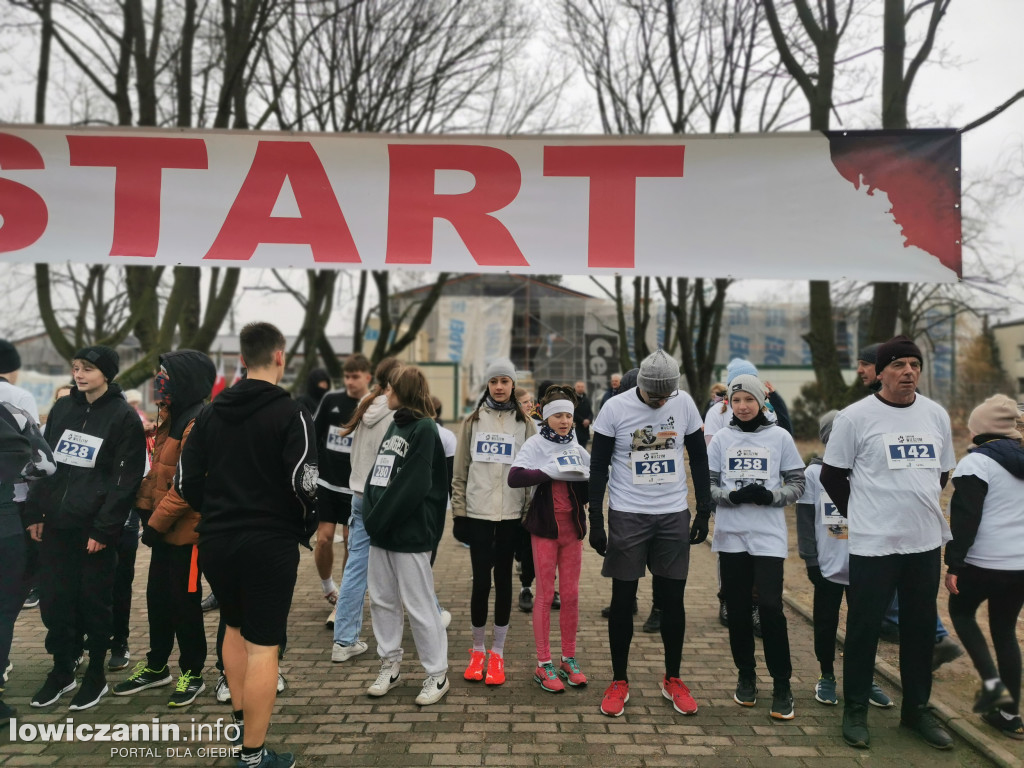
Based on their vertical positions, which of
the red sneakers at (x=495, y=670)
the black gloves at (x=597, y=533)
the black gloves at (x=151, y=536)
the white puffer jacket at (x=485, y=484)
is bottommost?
the red sneakers at (x=495, y=670)

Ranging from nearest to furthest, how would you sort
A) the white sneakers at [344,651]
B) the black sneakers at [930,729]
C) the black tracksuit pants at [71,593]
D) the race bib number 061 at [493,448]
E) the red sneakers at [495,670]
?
the black sneakers at [930,729] → the black tracksuit pants at [71,593] → the red sneakers at [495,670] → the race bib number 061 at [493,448] → the white sneakers at [344,651]

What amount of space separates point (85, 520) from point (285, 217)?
7.64 ft

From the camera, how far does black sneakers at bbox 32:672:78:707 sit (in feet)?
13.4

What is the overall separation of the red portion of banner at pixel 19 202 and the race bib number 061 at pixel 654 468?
4.41m

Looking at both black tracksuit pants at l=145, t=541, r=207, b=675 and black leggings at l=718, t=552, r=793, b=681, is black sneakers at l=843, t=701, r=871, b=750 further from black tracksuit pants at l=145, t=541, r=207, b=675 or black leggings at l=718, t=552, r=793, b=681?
black tracksuit pants at l=145, t=541, r=207, b=675

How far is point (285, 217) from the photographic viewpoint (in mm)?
5039

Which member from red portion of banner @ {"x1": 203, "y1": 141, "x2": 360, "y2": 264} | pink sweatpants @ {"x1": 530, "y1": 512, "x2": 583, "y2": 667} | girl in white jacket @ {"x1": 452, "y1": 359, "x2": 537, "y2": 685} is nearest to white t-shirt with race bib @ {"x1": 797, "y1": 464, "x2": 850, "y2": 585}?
pink sweatpants @ {"x1": 530, "y1": 512, "x2": 583, "y2": 667}

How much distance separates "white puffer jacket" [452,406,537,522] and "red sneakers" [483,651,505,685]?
0.87 metres

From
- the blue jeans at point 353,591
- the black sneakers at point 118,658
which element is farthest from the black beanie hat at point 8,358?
the blue jeans at point 353,591

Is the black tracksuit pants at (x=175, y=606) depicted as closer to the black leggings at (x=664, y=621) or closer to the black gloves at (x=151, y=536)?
the black gloves at (x=151, y=536)

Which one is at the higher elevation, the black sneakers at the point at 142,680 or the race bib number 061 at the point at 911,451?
the race bib number 061 at the point at 911,451

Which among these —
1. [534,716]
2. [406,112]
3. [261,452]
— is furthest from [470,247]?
[406,112]

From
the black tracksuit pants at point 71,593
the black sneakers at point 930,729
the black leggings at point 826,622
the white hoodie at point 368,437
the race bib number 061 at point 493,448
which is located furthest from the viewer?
the white hoodie at point 368,437

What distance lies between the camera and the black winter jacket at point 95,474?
4191 millimetres
